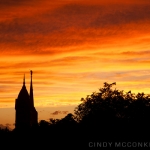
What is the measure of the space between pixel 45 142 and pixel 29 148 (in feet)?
7.10

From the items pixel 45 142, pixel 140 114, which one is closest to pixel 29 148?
pixel 45 142

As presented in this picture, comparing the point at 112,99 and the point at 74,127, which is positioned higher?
the point at 112,99

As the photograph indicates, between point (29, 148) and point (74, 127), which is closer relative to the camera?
point (29, 148)

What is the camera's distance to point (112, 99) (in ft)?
275

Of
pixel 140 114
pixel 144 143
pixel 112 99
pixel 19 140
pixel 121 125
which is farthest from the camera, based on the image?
pixel 112 99

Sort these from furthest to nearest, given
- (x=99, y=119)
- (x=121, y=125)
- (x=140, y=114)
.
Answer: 1. (x=140, y=114)
2. (x=99, y=119)
3. (x=121, y=125)

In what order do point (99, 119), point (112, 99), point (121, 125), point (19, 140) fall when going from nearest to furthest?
point (19, 140) → point (121, 125) → point (99, 119) → point (112, 99)

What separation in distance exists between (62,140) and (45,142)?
1.91 meters

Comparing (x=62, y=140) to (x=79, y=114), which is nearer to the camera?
(x=62, y=140)

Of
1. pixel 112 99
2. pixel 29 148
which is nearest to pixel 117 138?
pixel 29 148

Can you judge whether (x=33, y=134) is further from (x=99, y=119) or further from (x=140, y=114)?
(x=140, y=114)

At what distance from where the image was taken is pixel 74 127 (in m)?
55.8

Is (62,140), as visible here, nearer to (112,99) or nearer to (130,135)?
(130,135)

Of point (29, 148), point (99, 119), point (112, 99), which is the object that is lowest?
point (29, 148)
